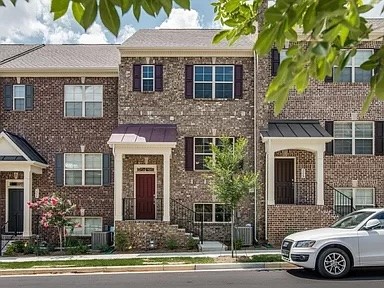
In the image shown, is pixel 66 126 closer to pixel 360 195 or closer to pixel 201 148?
pixel 201 148

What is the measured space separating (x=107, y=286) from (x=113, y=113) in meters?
12.4

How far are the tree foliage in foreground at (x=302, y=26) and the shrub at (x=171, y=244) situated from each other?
19.8m

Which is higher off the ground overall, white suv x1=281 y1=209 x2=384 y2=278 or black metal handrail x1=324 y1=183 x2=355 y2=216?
black metal handrail x1=324 y1=183 x2=355 y2=216

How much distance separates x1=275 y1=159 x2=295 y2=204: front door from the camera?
23.5 meters

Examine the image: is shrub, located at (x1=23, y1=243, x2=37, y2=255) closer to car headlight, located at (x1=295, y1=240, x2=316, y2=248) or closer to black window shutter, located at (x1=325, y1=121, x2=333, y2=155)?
car headlight, located at (x1=295, y1=240, x2=316, y2=248)

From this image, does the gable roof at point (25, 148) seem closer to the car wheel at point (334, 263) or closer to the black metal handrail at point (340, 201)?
the black metal handrail at point (340, 201)

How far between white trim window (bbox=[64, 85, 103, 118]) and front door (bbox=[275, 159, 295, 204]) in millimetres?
8220

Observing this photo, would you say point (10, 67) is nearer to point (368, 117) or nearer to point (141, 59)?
point (141, 59)

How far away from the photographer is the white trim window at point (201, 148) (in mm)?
24094

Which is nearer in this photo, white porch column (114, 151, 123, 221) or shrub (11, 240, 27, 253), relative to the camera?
shrub (11, 240, 27, 253)

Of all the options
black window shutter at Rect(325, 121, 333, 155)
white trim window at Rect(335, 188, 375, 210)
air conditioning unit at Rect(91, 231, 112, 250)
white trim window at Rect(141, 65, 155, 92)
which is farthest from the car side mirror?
white trim window at Rect(141, 65, 155, 92)

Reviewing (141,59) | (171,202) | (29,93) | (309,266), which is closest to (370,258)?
(309,266)

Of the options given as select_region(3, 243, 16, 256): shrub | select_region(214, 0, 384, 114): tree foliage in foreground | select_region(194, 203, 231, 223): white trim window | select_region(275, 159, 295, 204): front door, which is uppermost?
select_region(214, 0, 384, 114): tree foliage in foreground

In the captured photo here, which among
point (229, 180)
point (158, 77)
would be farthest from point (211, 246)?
point (158, 77)
